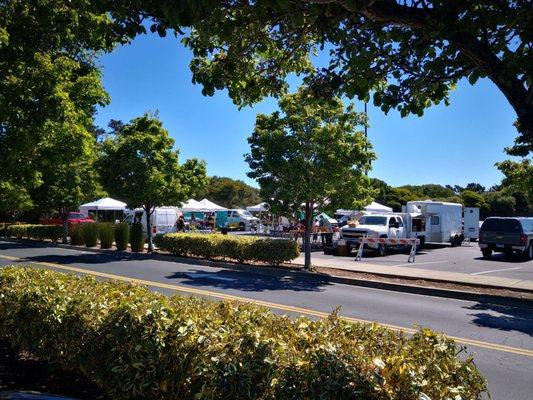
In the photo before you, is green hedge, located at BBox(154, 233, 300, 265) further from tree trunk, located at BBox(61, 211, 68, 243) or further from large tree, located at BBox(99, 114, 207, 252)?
tree trunk, located at BBox(61, 211, 68, 243)

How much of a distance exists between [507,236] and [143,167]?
17599 mm

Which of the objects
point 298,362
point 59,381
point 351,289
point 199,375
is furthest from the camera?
point 351,289

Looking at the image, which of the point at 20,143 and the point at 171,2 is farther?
the point at 20,143

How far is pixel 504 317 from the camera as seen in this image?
10344mm

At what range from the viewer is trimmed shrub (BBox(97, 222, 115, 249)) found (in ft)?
82.1

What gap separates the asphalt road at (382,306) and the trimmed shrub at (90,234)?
7.68 m

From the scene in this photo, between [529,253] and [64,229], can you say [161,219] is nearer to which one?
[64,229]

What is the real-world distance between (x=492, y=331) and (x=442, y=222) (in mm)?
23140

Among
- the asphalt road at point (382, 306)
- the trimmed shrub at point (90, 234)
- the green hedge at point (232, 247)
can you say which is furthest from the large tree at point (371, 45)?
the trimmed shrub at point (90, 234)

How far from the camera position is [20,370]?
208 inches

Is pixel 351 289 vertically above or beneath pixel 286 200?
beneath

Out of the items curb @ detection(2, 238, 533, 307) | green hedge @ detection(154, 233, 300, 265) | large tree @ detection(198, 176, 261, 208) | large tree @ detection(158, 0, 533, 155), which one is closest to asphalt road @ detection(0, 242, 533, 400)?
curb @ detection(2, 238, 533, 307)

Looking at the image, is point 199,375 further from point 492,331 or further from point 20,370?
point 492,331

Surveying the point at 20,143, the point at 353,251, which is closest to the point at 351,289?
the point at 20,143
